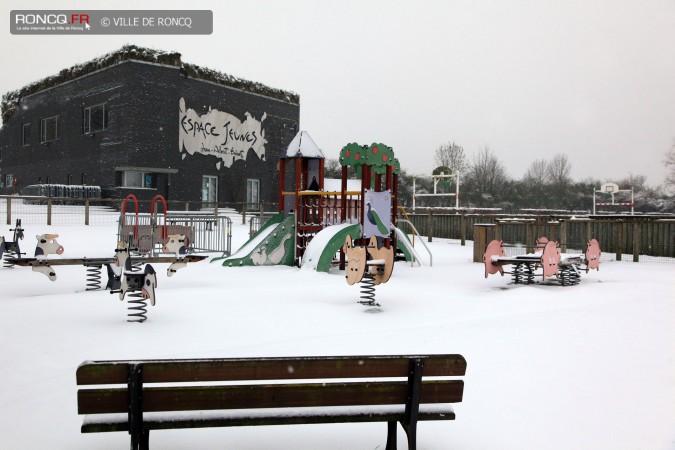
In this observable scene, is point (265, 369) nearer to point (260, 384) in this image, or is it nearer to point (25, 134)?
point (260, 384)

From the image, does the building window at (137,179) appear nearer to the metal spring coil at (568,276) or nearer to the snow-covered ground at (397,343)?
the snow-covered ground at (397,343)

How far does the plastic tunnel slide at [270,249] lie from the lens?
15.8 m

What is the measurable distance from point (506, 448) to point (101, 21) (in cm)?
1070

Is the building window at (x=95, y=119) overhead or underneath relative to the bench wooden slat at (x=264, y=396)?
overhead

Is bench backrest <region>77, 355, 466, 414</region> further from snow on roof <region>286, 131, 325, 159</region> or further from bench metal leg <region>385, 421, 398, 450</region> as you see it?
snow on roof <region>286, 131, 325, 159</region>

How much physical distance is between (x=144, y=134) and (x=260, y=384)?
106ft

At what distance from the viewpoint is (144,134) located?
33219 mm

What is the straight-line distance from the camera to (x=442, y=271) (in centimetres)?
1584

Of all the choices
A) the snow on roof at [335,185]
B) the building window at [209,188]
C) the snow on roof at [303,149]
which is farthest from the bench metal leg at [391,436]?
the building window at [209,188]

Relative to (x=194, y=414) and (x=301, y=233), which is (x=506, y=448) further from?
(x=301, y=233)

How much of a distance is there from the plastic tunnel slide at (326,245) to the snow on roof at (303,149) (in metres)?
3.10

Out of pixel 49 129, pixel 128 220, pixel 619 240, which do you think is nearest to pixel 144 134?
pixel 128 220

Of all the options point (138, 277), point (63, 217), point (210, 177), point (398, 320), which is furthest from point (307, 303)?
point (210, 177)

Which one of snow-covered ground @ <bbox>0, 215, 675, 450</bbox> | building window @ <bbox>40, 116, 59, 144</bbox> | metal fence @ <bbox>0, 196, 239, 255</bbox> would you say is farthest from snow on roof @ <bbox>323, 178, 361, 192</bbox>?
snow-covered ground @ <bbox>0, 215, 675, 450</bbox>
